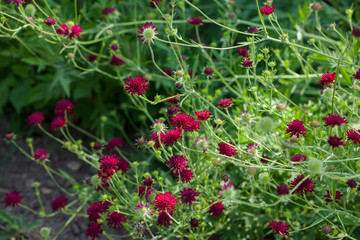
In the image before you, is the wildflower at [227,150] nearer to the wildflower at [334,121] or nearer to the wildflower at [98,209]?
the wildflower at [334,121]

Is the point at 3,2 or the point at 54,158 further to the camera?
the point at 54,158

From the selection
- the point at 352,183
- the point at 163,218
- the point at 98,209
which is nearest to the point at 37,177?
the point at 98,209

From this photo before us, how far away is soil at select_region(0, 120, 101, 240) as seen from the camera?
233cm

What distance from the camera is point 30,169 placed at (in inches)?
111

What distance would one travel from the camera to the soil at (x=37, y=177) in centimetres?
233

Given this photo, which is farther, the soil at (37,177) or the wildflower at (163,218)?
the soil at (37,177)

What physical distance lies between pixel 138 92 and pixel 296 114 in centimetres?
77

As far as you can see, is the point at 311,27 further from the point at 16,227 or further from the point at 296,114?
the point at 16,227

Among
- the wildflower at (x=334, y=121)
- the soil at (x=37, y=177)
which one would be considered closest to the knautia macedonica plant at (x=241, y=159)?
the wildflower at (x=334, y=121)

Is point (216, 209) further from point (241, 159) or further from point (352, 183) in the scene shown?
point (352, 183)

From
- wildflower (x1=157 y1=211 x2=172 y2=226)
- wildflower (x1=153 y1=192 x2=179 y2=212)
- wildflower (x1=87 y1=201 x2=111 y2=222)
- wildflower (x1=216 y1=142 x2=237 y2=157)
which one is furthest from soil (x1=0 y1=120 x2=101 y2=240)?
wildflower (x1=216 y1=142 x2=237 y2=157)

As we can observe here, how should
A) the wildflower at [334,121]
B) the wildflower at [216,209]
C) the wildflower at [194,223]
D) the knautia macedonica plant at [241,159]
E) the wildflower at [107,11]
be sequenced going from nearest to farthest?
the wildflower at [334,121]
the knautia macedonica plant at [241,159]
the wildflower at [194,223]
the wildflower at [216,209]
the wildflower at [107,11]

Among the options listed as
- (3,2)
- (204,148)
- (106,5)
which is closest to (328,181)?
(204,148)

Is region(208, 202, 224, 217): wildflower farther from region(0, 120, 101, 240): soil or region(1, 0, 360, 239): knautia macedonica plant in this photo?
region(0, 120, 101, 240): soil
